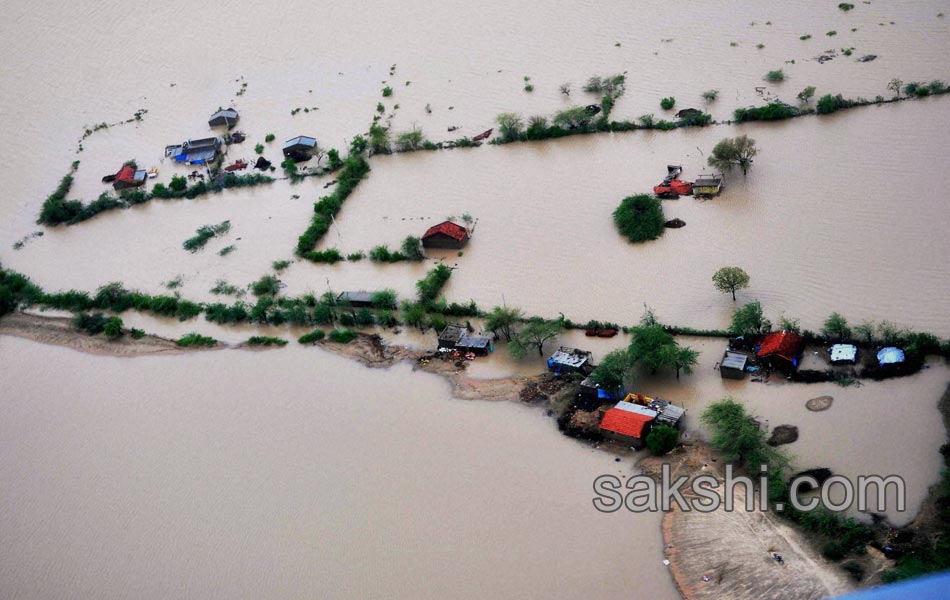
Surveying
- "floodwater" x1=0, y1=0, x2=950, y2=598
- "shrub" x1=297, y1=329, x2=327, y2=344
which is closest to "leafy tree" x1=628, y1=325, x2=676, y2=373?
"floodwater" x1=0, y1=0, x2=950, y2=598

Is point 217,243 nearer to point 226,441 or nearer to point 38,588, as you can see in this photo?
point 226,441

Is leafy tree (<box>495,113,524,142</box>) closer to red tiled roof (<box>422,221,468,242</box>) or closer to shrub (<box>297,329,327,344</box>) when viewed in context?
red tiled roof (<box>422,221,468,242</box>)

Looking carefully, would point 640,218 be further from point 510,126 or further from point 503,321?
point 510,126

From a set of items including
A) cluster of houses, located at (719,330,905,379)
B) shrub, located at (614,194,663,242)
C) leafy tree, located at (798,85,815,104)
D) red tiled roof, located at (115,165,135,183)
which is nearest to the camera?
cluster of houses, located at (719,330,905,379)

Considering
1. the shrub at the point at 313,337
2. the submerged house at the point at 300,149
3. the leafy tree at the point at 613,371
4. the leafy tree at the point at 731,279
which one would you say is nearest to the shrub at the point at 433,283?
the shrub at the point at 313,337

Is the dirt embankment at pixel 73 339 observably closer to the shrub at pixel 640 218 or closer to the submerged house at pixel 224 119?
the submerged house at pixel 224 119

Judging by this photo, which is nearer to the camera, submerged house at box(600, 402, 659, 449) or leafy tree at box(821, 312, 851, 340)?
submerged house at box(600, 402, 659, 449)

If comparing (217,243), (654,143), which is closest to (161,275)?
(217,243)
